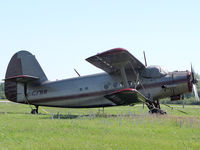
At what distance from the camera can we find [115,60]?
15352mm

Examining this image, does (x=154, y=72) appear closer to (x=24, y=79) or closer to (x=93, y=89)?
(x=93, y=89)

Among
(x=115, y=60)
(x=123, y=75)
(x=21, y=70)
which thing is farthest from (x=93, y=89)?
(x=21, y=70)

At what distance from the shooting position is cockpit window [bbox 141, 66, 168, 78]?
16.5 meters

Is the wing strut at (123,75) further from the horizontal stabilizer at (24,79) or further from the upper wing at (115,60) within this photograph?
the horizontal stabilizer at (24,79)

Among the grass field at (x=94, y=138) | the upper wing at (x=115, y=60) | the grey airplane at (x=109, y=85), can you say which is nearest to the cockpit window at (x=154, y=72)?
the grey airplane at (x=109, y=85)

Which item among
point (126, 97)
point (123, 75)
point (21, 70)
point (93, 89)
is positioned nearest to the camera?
point (126, 97)

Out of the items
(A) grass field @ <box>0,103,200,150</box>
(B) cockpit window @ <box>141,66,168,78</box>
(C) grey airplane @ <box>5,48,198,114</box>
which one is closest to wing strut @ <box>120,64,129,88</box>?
(C) grey airplane @ <box>5,48,198,114</box>

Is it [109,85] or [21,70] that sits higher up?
[21,70]

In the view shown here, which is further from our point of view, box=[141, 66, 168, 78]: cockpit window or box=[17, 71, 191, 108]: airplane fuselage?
box=[141, 66, 168, 78]: cockpit window

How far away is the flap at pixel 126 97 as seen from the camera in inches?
Answer: 563

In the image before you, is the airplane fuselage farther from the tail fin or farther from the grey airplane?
the tail fin

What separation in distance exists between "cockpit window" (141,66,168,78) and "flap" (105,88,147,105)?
5.53 ft

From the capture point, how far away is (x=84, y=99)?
58.0 feet

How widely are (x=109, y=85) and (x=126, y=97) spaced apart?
2.15 m
